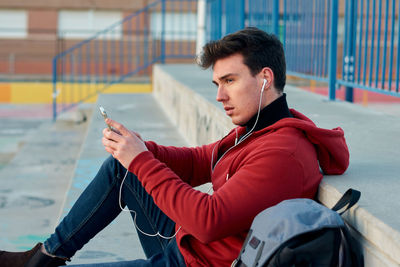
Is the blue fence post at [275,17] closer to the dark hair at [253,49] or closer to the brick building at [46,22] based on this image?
the dark hair at [253,49]

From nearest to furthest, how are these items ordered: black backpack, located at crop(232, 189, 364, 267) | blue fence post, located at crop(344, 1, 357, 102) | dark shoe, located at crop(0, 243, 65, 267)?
black backpack, located at crop(232, 189, 364, 267) < dark shoe, located at crop(0, 243, 65, 267) < blue fence post, located at crop(344, 1, 357, 102)

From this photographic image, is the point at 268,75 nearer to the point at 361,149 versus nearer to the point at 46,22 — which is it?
the point at 361,149

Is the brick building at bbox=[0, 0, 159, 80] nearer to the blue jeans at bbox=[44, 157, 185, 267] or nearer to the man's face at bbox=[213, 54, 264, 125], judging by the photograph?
the blue jeans at bbox=[44, 157, 185, 267]

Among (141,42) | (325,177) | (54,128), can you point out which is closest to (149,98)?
(54,128)

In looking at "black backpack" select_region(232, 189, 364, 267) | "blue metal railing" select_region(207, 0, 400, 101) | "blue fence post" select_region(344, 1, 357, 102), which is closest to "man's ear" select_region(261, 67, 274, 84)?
"black backpack" select_region(232, 189, 364, 267)

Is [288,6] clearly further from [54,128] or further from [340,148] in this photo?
[54,128]

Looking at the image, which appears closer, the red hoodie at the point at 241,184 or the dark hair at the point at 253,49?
the red hoodie at the point at 241,184

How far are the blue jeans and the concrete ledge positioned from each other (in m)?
0.67

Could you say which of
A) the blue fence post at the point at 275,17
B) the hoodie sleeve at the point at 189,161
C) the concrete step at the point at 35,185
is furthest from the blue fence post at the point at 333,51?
the hoodie sleeve at the point at 189,161

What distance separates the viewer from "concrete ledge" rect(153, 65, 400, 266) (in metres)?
1.64

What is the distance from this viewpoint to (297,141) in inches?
77.9

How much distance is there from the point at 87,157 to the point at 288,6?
2.53 m

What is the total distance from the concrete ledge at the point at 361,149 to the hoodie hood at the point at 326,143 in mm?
42

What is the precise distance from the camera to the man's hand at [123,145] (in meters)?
2.02
